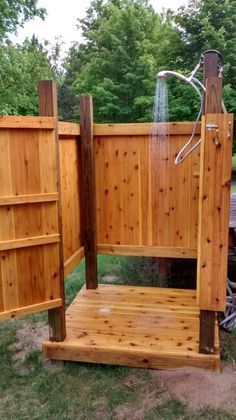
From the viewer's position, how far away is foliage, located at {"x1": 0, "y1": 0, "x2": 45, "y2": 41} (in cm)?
1047

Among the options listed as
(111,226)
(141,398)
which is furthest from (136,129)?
(141,398)

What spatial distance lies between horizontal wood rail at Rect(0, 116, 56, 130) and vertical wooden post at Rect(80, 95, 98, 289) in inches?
31.6

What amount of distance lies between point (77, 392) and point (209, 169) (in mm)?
1469

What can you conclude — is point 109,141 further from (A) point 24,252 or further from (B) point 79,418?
(B) point 79,418

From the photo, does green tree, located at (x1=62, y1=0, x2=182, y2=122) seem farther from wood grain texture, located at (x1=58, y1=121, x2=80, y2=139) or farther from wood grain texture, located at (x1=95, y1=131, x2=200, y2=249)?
wood grain texture, located at (x1=58, y1=121, x2=80, y2=139)

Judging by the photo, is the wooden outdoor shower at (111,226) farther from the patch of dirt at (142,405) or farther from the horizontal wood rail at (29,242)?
the patch of dirt at (142,405)

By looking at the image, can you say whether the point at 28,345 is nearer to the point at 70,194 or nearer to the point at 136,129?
the point at 70,194

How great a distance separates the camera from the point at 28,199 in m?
2.22

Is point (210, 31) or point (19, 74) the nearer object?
point (19, 74)

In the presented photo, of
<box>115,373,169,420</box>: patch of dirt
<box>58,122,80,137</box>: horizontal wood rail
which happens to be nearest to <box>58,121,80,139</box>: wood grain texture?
<box>58,122,80,137</box>: horizontal wood rail

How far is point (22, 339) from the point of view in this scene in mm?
2779

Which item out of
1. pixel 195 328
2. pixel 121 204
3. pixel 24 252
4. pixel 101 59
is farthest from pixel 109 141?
pixel 101 59

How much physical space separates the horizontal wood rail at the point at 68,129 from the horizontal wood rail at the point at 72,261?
0.93 m

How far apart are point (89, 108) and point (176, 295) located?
1716mm
